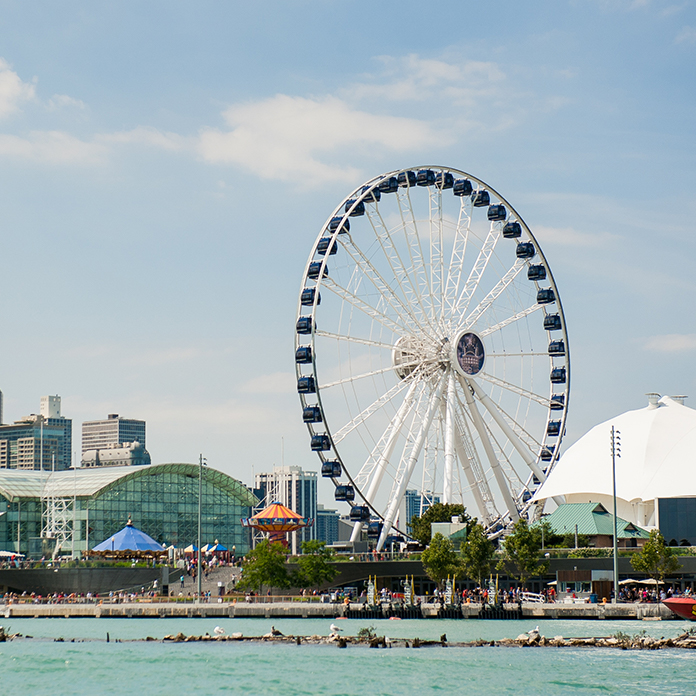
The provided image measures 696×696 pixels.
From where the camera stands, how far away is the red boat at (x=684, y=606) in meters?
59.6

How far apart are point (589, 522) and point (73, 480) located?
2047 inches

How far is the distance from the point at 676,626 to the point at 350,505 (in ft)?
85.4

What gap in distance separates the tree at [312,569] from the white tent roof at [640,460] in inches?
763

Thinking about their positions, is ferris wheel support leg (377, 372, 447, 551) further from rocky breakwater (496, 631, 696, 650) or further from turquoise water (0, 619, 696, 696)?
rocky breakwater (496, 631, 696, 650)

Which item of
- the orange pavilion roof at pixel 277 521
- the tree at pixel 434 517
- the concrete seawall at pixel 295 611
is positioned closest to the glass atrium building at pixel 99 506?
the orange pavilion roof at pixel 277 521

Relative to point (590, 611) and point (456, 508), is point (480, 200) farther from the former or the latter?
point (590, 611)

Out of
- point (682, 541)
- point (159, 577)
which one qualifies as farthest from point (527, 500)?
point (159, 577)

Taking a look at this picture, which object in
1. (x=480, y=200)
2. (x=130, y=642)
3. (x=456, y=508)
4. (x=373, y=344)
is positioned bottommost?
(x=130, y=642)

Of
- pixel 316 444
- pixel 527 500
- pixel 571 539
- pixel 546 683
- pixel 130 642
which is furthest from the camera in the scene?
pixel 527 500

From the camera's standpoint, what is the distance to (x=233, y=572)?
89500mm

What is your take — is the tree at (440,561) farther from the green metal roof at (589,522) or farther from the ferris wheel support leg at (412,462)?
the green metal roof at (589,522)

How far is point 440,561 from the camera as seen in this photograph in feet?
243

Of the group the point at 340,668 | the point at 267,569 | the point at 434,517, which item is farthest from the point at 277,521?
the point at 340,668

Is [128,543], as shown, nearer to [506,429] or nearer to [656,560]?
[506,429]
